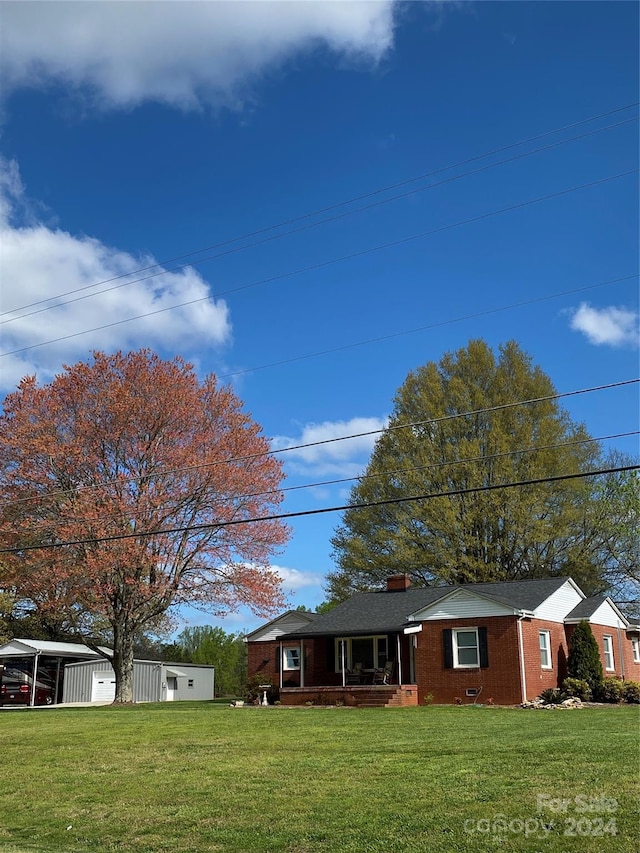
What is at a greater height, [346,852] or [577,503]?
[577,503]

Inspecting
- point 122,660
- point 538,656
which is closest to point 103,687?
point 122,660

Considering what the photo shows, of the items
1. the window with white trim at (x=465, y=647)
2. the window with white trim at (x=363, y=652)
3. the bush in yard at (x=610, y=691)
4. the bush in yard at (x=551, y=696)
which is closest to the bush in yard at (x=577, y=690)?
the bush in yard at (x=551, y=696)

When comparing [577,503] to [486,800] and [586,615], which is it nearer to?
[586,615]

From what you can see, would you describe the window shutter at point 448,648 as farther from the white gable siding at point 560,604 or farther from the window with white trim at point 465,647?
the white gable siding at point 560,604

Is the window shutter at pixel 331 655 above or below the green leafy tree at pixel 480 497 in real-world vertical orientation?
below

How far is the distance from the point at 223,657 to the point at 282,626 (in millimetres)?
22833

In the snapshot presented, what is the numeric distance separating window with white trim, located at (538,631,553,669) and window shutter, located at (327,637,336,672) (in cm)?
836

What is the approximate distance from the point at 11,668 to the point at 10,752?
31.3m

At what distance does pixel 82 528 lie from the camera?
3125 centimetres

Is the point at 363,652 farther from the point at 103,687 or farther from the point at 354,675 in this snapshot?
the point at 103,687

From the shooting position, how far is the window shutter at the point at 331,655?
33.8 m

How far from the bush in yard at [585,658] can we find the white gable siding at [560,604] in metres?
1.10

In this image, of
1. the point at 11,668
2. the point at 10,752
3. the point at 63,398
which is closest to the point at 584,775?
the point at 10,752

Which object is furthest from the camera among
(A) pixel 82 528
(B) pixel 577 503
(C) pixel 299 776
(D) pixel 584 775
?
(B) pixel 577 503
